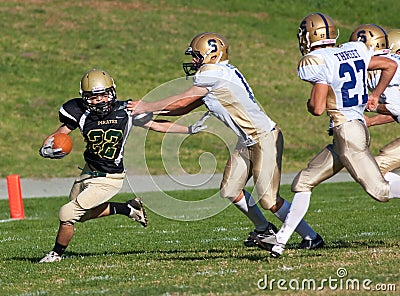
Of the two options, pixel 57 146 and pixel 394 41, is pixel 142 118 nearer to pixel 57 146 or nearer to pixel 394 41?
pixel 57 146

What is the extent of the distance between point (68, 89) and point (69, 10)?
715 centimetres

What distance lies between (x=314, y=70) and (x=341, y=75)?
23cm

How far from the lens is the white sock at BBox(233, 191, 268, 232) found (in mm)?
7191

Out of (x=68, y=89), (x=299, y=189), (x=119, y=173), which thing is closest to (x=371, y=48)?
(x=299, y=189)

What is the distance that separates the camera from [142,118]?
6953mm

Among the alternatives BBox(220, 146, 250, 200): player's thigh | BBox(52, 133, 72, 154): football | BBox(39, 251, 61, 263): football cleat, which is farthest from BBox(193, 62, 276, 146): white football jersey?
BBox(39, 251, 61, 263): football cleat

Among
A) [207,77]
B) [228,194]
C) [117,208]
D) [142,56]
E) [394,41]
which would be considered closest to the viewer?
[207,77]

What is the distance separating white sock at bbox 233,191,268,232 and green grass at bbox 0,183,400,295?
0.27 m

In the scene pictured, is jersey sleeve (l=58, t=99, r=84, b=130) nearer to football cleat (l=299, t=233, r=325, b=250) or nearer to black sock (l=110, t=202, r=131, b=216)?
black sock (l=110, t=202, r=131, b=216)

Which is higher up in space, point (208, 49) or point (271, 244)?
point (208, 49)

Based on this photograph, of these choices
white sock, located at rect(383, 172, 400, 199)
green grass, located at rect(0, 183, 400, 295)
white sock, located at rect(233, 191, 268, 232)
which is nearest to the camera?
green grass, located at rect(0, 183, 400, 295)

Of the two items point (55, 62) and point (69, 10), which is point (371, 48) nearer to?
point (55, 62)

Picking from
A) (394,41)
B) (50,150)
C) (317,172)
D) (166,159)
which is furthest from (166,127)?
(166,159)

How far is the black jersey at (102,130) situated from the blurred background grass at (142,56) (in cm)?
1160
